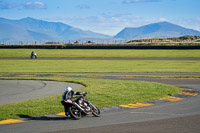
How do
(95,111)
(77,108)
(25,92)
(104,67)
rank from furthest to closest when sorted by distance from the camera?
(104,67) → (25,92) → (95,111) → (77,108)

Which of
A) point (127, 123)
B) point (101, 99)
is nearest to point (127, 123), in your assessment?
point (127, 123)

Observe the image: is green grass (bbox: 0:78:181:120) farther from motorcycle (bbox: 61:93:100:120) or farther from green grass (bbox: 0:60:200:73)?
green grass (bbox: 0:60:200:73)

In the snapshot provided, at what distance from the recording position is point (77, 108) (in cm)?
1442

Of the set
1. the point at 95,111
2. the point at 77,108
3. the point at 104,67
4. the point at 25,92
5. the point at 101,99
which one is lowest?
the point at 104,67

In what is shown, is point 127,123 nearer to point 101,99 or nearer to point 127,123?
point 127,123

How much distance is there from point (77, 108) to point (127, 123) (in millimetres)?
2100

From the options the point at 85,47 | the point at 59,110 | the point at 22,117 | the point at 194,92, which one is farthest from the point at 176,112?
the point at 85,47

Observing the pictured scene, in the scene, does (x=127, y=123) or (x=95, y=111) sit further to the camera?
(x=95, y=111)

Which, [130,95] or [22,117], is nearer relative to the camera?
[22,117]

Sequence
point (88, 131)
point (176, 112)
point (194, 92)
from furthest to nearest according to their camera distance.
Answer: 1. point (194, 92)
2. point (176, 112)
3. point (88, 131)

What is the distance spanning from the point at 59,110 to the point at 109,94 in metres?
5.42

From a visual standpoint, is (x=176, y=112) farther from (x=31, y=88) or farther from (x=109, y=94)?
(x=31, y=88)

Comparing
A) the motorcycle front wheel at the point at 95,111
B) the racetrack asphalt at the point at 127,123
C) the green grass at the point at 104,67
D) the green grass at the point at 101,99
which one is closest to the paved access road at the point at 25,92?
the green grass at the point at 101,99

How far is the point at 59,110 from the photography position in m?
16.6
